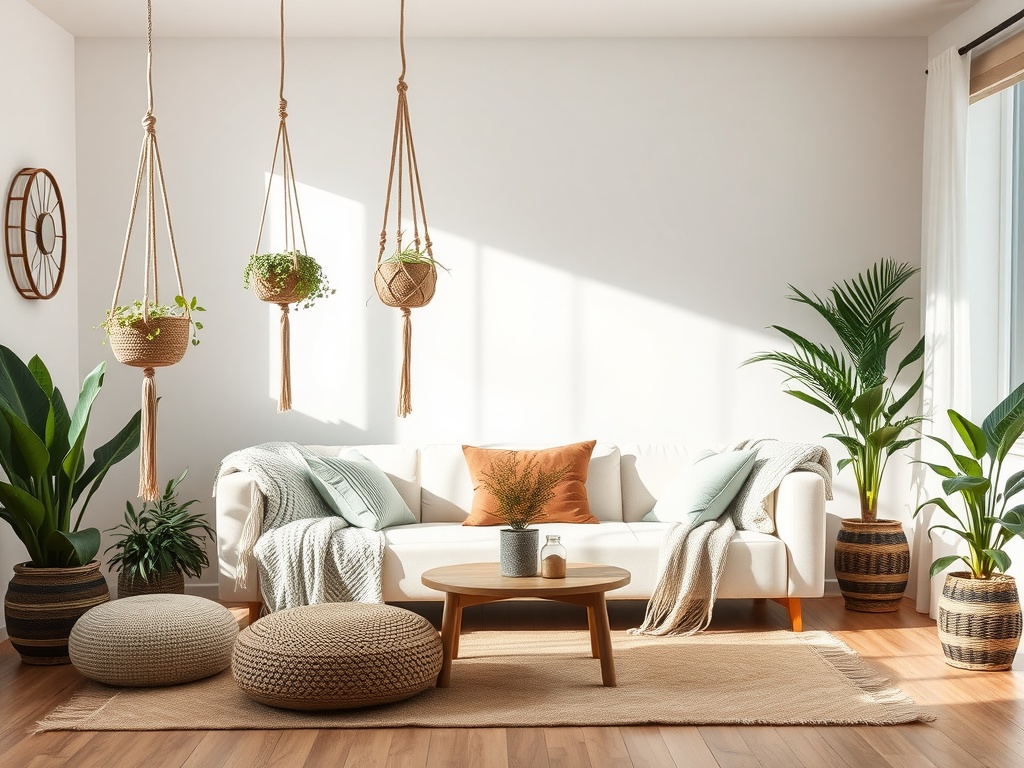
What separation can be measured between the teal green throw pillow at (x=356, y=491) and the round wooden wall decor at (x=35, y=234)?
1.50 m

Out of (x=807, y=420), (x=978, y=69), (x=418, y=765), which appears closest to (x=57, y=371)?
(x=418, y=765)

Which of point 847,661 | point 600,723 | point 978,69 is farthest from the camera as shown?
point 978,69

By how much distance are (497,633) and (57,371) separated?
2.46 meters

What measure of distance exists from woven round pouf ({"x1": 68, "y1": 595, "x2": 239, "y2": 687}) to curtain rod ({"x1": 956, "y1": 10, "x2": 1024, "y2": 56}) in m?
3.92

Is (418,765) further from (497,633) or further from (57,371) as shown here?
(57,371)

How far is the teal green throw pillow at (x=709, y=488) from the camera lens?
4.35m

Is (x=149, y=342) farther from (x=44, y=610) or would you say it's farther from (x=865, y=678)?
(x=865, y=678)

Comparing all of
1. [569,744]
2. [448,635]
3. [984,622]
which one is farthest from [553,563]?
[984,622]

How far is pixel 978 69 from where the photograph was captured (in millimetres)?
4477

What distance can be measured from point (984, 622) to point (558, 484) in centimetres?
185

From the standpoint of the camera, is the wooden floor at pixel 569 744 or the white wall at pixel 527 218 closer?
the wooden floor at pixel 569 744

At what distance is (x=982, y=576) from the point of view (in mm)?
3684

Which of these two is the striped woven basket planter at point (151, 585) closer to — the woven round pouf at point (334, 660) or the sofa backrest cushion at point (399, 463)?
the sofa backrest cushion at point (399, 463)

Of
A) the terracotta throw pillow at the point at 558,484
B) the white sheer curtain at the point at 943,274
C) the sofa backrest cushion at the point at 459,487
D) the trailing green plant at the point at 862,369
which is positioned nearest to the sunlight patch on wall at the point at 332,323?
the sofa backrest cushion at the point at 459,487
